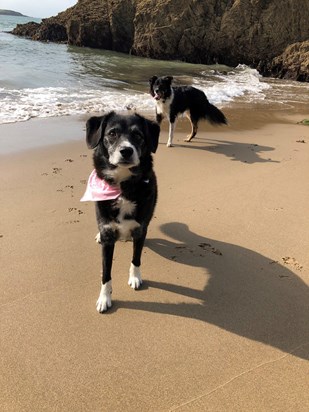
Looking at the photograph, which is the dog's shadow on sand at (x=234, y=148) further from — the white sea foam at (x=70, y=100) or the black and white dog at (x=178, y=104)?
the white sea foam at (x=70, y=100)

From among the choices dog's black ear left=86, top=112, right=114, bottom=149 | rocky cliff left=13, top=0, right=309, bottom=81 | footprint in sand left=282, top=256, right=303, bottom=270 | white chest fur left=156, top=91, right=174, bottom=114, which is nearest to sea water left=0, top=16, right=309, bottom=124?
white chest fur left=156, top=91, right=174, bottom=114

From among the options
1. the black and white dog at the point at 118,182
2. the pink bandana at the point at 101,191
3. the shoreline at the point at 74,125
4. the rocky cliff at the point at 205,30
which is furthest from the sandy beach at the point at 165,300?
the rocky cliff at the point at 205,30

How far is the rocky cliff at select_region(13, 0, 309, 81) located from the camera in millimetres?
28297

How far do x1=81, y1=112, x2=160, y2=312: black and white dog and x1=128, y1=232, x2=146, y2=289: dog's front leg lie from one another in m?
0.10

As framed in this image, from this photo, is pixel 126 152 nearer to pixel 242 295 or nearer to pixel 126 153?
pixel 126 153

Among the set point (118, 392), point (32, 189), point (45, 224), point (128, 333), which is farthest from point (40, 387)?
point (32, 189)

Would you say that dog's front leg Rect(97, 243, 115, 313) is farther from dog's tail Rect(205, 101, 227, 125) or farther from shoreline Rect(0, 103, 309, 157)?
dog's tail Rect(205, 101, 227, 125)

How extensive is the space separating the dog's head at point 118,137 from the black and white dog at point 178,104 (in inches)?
175

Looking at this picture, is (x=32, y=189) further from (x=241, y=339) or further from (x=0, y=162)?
(x=241, y=339)

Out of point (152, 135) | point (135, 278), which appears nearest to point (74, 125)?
point (152, 135)

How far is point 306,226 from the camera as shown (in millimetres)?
4535

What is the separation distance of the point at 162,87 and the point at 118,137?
5.19m

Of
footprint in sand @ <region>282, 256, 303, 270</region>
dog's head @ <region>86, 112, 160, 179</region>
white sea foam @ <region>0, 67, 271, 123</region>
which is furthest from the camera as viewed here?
white sea foam @ <region>0, 67, 271, 123</region>

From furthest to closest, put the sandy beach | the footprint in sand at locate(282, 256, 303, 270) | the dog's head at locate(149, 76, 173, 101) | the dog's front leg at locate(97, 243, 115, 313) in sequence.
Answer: the dog's head at locate(149, 76, 173, 101) → the footprint in sand at locate(282, 256, 303, 270) → the dog's front leg at locate(97, 243, 115, 313) → the sandy beach
